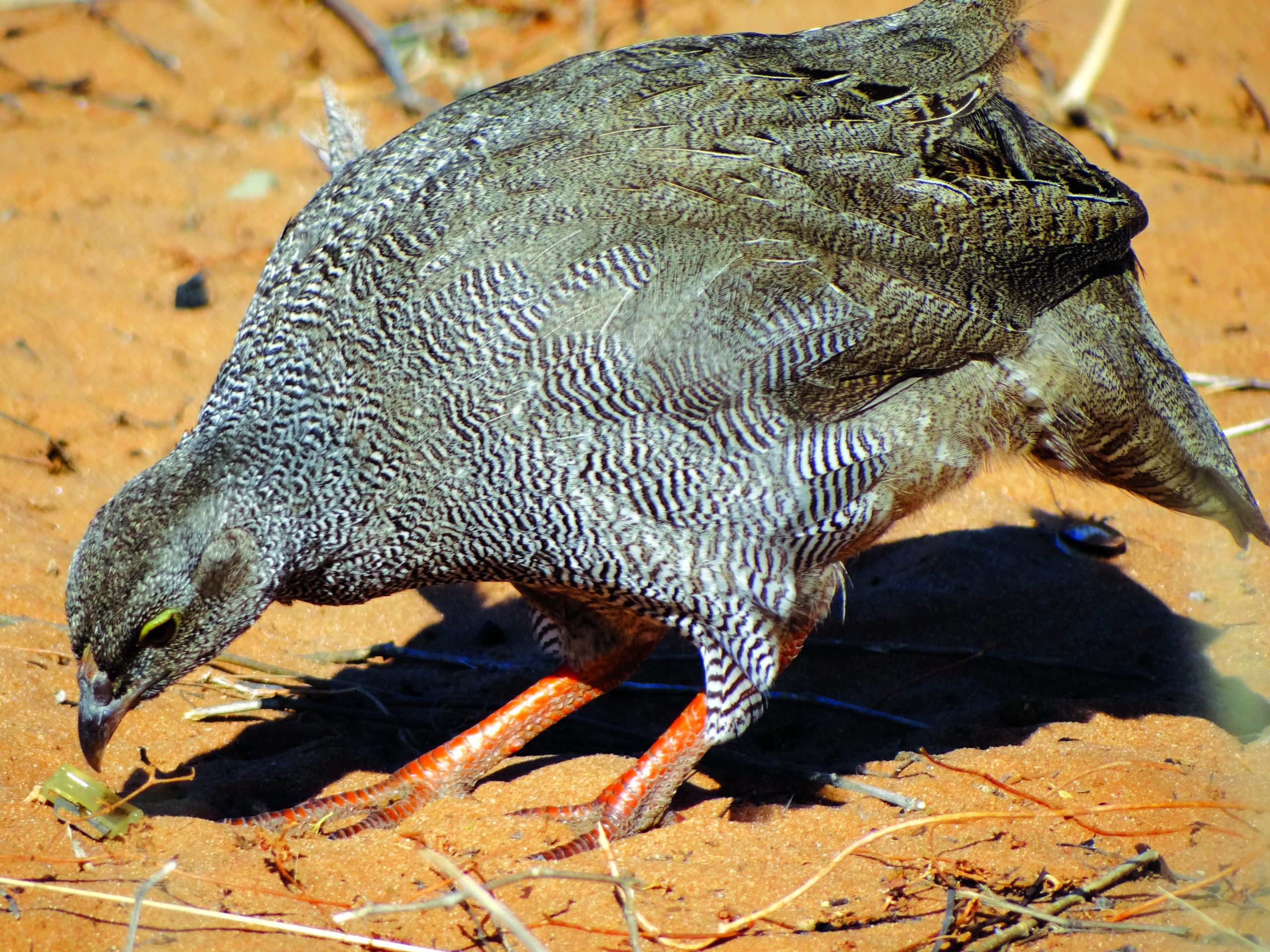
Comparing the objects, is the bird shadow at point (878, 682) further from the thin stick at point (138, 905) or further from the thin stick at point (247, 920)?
the thin stick at point (138, 905)

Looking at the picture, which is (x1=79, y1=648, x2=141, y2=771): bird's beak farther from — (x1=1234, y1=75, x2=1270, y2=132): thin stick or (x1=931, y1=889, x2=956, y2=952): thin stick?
(x1=1234, y1=75, x2=1270, y2=132): thin stick

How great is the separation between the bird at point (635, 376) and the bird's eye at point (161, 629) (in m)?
0.01

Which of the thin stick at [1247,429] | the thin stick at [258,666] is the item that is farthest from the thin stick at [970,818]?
the thin stick at [1247,429]

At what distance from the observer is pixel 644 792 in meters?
4.19

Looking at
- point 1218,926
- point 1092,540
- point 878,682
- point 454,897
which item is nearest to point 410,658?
point 878,682

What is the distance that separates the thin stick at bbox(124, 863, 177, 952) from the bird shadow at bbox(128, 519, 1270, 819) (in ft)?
2.79

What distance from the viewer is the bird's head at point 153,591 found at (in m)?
3.56

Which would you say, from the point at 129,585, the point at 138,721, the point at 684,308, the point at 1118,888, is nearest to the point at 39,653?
the point at 138,721

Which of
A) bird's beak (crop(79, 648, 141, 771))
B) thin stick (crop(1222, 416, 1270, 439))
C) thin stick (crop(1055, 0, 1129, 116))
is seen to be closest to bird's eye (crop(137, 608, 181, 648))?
bird's beak (crop(79, 648, 141, 771))

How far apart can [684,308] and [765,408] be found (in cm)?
41

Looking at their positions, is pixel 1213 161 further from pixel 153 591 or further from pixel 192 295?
pixel 153 591

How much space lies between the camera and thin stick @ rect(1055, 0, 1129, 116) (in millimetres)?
8562

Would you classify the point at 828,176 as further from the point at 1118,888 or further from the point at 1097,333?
the point at 1118,888

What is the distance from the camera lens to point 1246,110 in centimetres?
891
